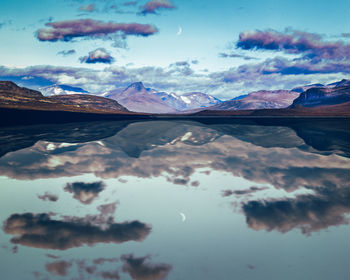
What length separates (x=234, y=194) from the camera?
12.8 m

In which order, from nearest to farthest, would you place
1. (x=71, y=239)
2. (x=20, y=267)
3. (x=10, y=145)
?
(x=20, y=267)
(x=71, y=239)
(x=10, y=145)

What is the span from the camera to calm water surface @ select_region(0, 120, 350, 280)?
7195mm

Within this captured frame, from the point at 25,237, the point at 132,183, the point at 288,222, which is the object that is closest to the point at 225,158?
the point at 132,183

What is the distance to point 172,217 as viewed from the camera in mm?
10109

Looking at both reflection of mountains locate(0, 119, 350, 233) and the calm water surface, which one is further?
reflection of mountains locate(0, 119, 350, 233)

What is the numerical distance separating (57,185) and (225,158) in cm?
1227

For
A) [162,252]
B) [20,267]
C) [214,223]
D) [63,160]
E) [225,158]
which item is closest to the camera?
[20,267]

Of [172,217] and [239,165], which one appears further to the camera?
[239,165]

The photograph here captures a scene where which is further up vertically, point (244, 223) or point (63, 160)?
point (63, 160)

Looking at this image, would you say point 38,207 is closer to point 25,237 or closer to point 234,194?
point 25,237

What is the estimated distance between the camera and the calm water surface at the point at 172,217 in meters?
7.20

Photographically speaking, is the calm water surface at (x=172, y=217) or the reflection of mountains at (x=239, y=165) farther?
the reflection of mountains at (x=239, y=165)

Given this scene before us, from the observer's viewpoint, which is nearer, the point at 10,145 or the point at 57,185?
the point at 57,185

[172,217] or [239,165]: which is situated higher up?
[239,165]
